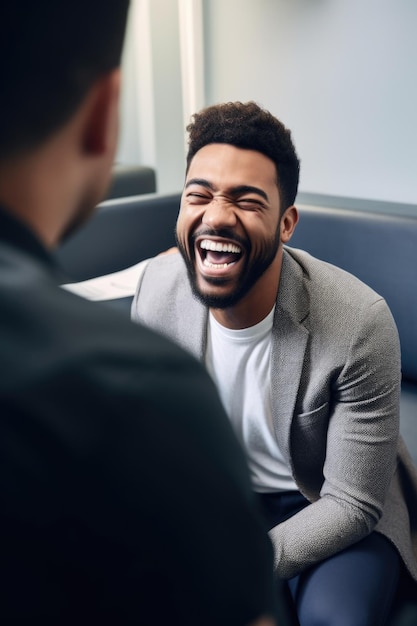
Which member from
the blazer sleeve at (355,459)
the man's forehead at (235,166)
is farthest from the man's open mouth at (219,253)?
the blazer sleeve at (355,459)

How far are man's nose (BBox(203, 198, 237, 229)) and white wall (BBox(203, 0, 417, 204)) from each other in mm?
936

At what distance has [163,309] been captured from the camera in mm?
1128

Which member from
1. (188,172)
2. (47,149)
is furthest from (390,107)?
(47,149)

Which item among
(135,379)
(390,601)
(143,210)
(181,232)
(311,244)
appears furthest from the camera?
(143,210)

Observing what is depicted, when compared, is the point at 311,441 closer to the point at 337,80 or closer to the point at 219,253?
the point at 219,253

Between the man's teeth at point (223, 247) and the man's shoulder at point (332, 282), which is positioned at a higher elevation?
the man's teeth at point (223, 247)

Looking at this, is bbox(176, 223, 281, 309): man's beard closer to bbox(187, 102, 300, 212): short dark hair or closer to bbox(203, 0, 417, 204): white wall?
bbox(187, 102, 300, 212): short dark hair

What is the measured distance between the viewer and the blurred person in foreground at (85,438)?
238 millimetres

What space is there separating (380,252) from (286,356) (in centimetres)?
67

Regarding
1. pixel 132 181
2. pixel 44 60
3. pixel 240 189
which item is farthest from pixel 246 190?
pixel 132 181

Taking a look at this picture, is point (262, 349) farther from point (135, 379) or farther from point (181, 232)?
point (135, 379)

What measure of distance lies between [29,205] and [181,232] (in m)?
0.77

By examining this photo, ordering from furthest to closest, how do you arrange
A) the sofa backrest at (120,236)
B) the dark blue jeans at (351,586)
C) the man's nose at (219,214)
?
the sofa backrest at (120,236) < the man's nose at (219,214) < the dark blue jeans at (351,586)

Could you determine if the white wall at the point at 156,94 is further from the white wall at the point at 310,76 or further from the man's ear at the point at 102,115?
the man's ear at the point at 102,115
